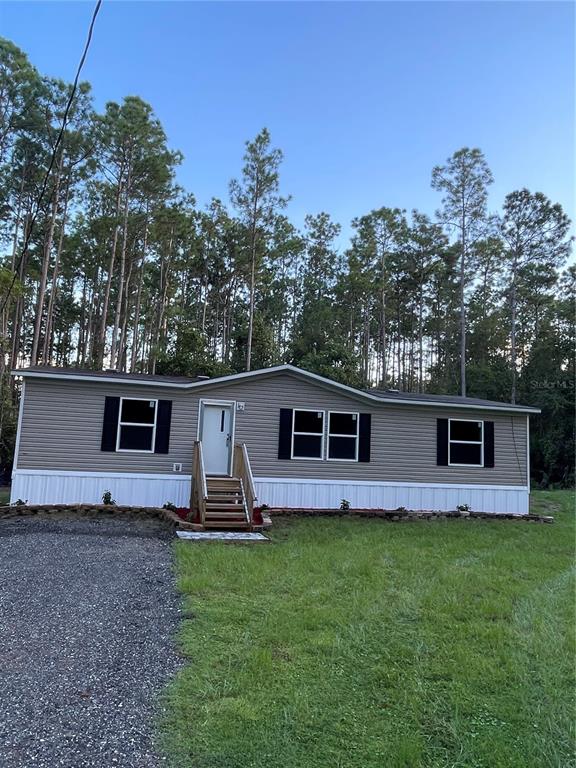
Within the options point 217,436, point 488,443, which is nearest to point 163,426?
point 217,436

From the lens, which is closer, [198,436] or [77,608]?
[77,608]

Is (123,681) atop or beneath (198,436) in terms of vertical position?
beneath

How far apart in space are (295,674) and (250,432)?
7602 mm

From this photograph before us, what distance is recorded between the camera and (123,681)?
3.04 m

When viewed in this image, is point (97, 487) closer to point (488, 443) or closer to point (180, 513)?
point (180, 513)

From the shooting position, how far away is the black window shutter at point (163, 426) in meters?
10.1

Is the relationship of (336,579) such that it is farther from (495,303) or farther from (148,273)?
(495,303)

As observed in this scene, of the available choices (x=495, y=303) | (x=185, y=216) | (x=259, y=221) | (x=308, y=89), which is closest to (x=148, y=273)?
(x=185, y=216)

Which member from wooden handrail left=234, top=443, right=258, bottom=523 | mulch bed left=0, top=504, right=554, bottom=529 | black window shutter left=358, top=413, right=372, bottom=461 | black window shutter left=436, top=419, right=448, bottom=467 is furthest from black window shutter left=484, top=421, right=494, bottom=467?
wooden handrail left=234, top=443, right=258, bottom=523

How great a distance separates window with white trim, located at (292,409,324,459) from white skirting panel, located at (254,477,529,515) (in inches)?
24.2

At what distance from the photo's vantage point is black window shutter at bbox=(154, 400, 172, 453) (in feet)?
33.2

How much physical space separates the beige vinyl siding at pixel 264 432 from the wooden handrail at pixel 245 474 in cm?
42

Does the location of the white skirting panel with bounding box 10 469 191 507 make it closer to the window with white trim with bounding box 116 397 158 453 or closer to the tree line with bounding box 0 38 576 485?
the window with white trim with bounding box 116 397 158 453

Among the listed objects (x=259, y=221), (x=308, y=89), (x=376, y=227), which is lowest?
(x=308, y=89)
